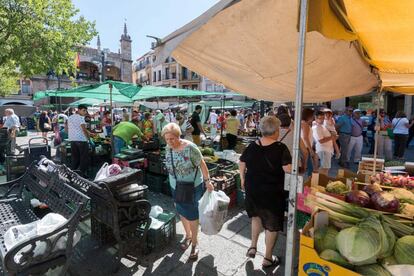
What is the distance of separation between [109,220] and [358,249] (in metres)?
2.33

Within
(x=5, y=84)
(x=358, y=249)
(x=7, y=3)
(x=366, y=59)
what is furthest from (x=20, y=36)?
(x=5, y=84)

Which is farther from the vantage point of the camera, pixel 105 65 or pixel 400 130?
pixel 105 65

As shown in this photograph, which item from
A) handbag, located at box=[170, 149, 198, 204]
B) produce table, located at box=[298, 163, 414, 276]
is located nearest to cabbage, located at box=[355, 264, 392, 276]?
produce table, located at box=[298, 163, 414, 276]

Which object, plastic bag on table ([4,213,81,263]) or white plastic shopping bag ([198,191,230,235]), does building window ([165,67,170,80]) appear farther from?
plastic bag on table ([4,213,81,263])

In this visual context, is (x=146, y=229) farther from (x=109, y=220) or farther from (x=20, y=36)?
(x=20, y=36)

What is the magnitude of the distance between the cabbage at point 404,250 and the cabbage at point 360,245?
0.14 metres

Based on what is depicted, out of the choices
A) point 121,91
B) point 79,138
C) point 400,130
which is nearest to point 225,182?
point 121,91

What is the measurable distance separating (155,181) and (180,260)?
259 centimetres

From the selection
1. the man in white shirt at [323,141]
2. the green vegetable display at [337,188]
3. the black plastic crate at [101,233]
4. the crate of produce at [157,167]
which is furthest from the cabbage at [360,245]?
the crate of produce at [157,167]

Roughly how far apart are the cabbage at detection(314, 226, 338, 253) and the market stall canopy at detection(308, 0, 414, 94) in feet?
4.14

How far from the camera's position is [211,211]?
117 inches

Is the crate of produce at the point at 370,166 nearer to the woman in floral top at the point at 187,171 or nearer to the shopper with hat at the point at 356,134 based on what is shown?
the woman in floral top at the point at 187,171

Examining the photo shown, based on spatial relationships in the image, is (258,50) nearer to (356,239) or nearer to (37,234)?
(356,239)

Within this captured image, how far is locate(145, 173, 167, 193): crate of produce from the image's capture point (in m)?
5.43
